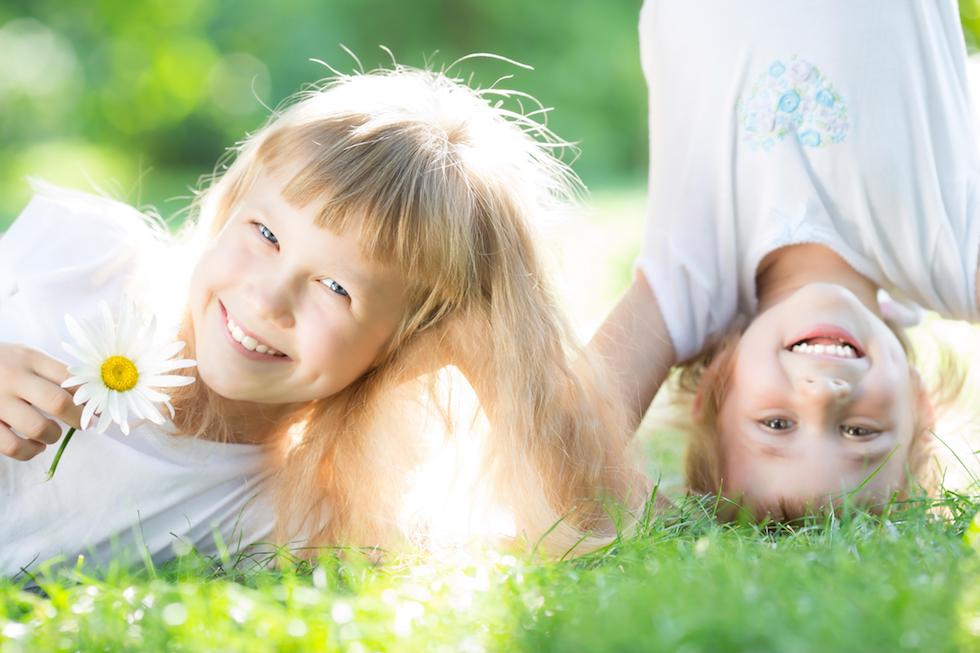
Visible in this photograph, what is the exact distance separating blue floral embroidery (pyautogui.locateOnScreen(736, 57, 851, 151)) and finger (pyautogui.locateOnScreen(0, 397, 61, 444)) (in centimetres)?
188

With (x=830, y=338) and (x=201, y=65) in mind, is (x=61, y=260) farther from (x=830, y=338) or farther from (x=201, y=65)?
(x=201, y=65)

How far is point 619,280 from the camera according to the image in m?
6.14

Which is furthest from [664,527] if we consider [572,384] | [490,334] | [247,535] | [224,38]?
[224,38]

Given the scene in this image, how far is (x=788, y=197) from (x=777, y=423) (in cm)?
68

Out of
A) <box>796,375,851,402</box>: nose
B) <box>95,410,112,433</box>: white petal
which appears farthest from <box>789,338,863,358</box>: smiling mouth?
<box>95,410,112,433</box>: white petal

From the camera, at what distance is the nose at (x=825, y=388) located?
A: 248 cm

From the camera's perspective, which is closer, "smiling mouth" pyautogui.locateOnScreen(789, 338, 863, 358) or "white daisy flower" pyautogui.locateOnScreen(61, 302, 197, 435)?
"white daisy flower" pyautogui.locateOnScreen(61, 302, 197, 435)

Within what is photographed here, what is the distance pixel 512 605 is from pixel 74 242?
1.43 metres

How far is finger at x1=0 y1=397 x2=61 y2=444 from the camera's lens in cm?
200

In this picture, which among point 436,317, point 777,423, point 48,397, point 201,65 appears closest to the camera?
point 48,397

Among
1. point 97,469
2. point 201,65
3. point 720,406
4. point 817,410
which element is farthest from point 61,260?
point 201,65

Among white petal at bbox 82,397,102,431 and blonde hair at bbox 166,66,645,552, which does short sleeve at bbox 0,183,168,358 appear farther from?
white petal at bbox 82,397,102,431

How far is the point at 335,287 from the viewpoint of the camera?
2174 millimetres

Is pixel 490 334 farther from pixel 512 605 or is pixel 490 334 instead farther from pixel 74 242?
pixel 74 242
